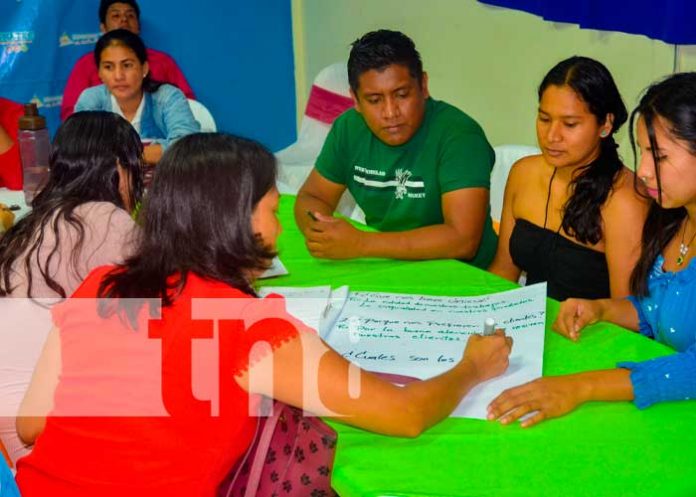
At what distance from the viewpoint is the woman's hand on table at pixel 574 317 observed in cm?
155

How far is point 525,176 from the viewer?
2.08 metres

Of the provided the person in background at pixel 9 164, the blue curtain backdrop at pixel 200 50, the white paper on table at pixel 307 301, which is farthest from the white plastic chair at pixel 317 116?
the white paper on table at pixel 307 301

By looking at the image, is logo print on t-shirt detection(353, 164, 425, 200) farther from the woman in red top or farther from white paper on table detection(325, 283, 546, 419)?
the woman in red top

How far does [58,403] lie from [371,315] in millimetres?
625

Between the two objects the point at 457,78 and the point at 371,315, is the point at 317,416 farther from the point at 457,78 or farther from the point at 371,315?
the point at 457,78

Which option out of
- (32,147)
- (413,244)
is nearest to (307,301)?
(413,244)

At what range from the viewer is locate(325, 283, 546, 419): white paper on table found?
138 cm

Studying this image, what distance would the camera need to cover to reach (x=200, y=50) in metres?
4.78

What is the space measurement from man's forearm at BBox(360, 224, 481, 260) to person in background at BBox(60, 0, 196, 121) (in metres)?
2.45

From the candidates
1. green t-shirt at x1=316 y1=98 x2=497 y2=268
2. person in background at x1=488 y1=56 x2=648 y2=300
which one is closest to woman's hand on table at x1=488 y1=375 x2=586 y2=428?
person in background at x1=488 y1=56 x2=648 y2=300

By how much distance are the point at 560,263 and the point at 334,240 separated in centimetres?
53

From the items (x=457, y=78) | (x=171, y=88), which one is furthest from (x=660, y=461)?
(x=457, y=78)

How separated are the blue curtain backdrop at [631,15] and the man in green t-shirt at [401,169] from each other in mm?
654

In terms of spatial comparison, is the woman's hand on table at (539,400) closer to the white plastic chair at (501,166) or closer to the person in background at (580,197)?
the person in background at (580,197)
